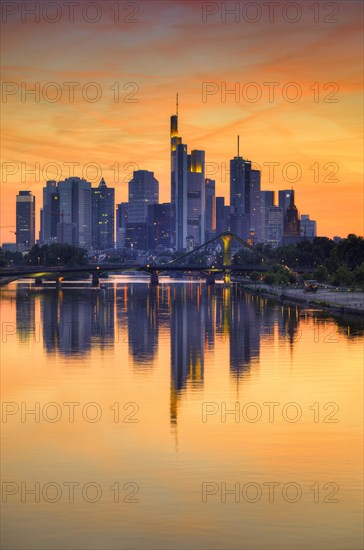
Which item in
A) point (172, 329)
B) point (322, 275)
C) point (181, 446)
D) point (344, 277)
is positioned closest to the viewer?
point (181, 446)

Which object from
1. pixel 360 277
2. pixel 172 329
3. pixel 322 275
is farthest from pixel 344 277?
pixel 172 329

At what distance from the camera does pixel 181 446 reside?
3120 cm

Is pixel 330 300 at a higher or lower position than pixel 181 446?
lower

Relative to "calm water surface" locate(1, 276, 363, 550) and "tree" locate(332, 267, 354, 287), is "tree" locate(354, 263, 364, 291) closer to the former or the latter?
"tree" locate(332, 267, 354, 287)

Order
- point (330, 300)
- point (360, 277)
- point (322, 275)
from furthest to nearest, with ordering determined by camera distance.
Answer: point (322, 275)
point (360, 277)
point (330, 300)

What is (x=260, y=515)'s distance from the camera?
78.7ft

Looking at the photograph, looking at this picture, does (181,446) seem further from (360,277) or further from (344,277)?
(344,277)

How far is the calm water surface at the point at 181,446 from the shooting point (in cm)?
2298

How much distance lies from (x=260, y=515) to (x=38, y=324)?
6089 cm

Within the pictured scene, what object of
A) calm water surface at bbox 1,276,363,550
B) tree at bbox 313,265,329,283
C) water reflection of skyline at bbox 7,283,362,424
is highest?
tree at bbox 313,265,329,283

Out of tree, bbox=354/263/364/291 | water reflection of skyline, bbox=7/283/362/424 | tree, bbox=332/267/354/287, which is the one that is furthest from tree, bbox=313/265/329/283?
water reflection of skyline, bbox=7/283/362/424

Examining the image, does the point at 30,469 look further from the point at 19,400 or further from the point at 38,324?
the point at 38,324

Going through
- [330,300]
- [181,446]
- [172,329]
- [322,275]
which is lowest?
[172,329]

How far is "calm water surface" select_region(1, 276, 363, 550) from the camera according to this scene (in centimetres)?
2298
